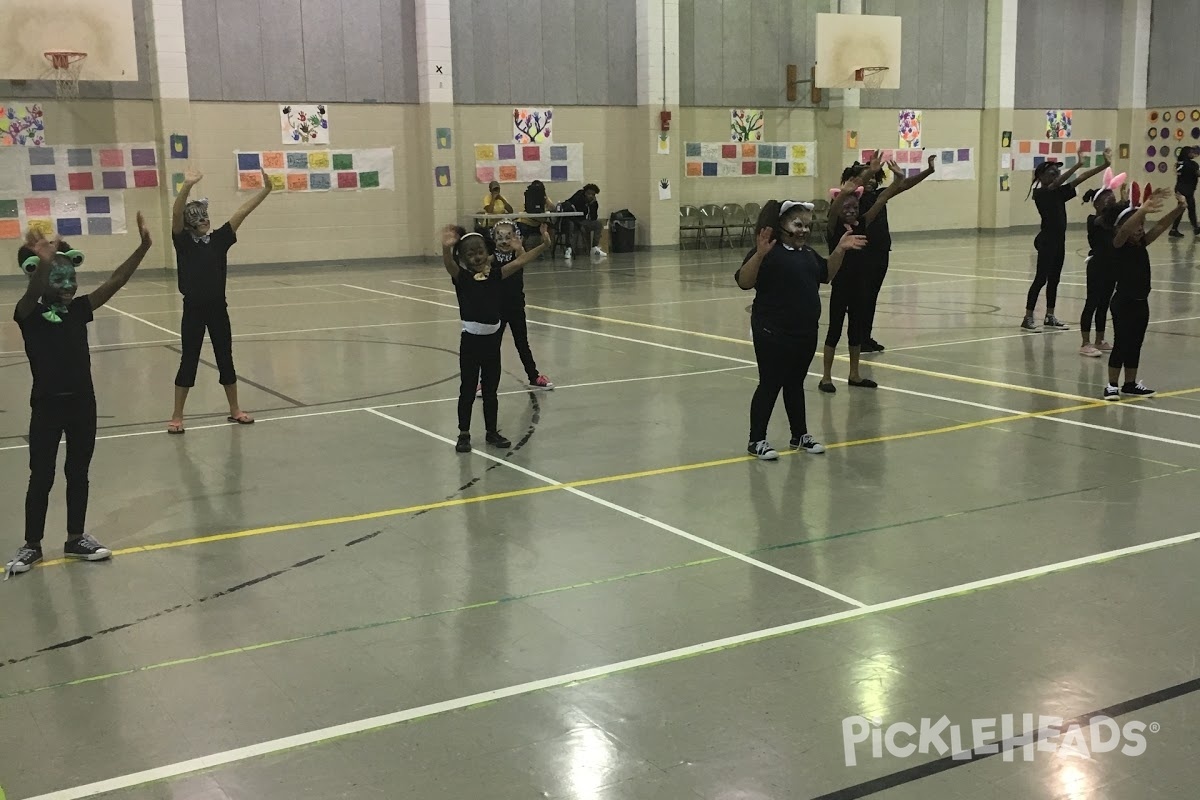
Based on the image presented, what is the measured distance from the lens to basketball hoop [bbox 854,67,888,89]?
101ft

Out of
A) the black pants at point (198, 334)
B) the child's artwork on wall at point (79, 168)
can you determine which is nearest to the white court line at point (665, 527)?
the black pants at point (198, 334)

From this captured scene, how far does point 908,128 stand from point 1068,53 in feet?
21.9

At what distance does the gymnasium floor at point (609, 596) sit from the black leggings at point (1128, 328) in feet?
1.51

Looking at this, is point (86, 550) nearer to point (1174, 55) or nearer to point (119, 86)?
point (119, 86)

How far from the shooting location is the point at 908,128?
34.0 metres

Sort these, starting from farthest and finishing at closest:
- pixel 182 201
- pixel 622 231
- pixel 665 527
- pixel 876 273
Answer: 1. pixel 622 231
2. pixel 876 273
3. pixel 182 201
4. pixel 665 527

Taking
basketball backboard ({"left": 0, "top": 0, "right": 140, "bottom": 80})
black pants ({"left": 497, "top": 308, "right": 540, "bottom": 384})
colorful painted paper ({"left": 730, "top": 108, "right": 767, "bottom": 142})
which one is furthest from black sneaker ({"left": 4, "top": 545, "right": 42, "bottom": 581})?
colorful painted paper ({"left": 730, "top": 108, "right": 767, "bottom": 142})

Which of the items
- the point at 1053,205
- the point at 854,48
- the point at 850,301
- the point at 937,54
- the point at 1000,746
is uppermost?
the point at 937,54

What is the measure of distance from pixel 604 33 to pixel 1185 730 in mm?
27120

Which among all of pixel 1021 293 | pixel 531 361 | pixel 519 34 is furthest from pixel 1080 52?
pixel 531 361

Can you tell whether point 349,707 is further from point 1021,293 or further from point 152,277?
point 152,277

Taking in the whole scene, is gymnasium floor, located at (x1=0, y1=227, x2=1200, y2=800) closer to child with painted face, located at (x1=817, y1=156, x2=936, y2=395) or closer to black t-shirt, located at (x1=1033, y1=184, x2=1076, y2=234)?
child with painted face, located at (x1=817, y1=156, x2=936, y2=395)

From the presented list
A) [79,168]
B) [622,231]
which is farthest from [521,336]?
[622,231]

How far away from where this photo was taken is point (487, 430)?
9.32 m
